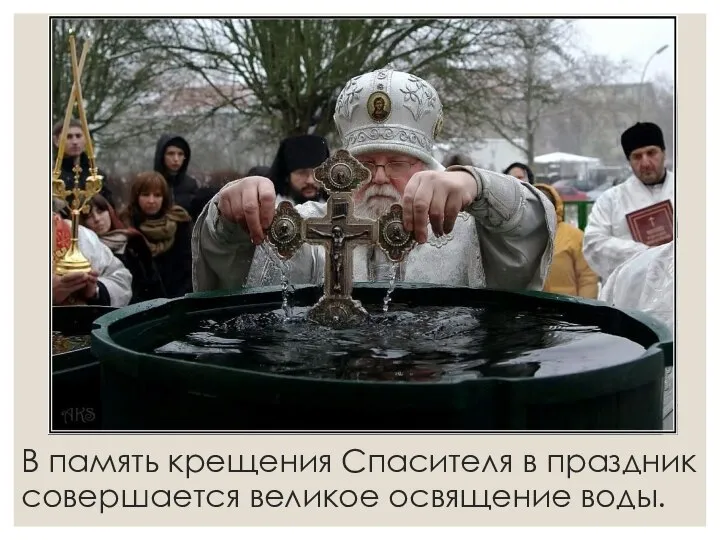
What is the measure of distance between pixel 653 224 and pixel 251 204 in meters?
3.15

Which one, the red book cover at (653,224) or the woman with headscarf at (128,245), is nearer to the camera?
the woman with headscarf at (128,245)

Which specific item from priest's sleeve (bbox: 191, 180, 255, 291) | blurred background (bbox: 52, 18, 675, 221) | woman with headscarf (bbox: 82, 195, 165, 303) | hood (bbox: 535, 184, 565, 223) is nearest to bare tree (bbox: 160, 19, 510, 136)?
blurred background (bbox: 52, 18, 675, 221)

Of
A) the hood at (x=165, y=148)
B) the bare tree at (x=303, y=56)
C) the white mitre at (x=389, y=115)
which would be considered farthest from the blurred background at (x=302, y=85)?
the white mitre at (x=389, y=115)

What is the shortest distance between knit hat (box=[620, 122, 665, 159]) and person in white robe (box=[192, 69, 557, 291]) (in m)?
2.44

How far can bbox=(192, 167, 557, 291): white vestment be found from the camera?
2.63 m

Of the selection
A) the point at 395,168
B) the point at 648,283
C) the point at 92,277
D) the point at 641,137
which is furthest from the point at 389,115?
the point at 641,137

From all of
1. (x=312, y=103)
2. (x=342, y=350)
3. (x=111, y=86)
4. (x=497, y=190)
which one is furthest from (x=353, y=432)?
(x=312, y=103)

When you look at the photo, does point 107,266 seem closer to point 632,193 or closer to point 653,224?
point 653,224

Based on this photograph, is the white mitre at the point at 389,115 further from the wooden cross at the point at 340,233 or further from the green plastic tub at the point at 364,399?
the green plastic tub at the point at 364,399

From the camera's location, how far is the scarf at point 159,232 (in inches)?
191

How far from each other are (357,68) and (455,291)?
25.7 feet

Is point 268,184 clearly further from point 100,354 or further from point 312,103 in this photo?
point 312,103

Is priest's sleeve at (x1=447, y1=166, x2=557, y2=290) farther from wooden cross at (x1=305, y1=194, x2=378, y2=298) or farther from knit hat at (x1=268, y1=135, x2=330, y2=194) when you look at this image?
knit hat at (x1=268, y1=135, x2=330, y2=194)

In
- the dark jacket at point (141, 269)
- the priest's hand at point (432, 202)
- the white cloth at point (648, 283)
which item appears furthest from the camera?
the dark jacket at point (141, 269)
